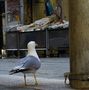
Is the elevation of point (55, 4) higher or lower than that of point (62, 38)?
higher

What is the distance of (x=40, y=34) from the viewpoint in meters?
23.6

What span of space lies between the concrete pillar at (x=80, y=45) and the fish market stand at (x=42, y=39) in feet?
42.6

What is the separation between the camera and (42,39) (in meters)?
23.4

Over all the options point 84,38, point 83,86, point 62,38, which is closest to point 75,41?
point 84,38

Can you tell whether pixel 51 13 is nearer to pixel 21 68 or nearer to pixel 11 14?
pixel 11 14

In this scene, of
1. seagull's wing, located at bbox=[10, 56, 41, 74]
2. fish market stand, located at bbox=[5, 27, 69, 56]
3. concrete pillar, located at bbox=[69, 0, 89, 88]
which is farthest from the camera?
fish market stand, located at bbox=[5, 27, 69, 56]

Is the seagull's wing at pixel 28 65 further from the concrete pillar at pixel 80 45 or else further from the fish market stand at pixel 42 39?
the fish market stand at pixel 42 39

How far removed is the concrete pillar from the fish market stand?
42.6 ft

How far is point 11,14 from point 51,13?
8.60ft

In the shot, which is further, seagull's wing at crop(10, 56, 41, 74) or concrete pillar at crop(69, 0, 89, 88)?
concrete pillar at crop(69, 0, 89, 88)

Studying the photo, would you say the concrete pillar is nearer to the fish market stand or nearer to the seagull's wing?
the seagull's wing

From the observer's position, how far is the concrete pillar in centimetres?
921

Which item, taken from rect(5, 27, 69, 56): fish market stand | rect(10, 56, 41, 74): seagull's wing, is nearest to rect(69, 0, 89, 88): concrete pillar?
rect(10, 56, 41, 74): seagull's wing

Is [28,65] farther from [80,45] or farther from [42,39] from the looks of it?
[42,39]
